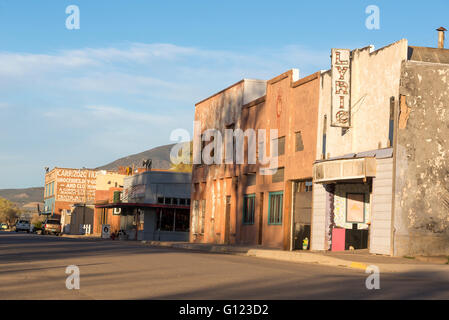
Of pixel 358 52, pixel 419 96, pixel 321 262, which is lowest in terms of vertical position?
pixel 321 262

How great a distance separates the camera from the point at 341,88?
3297 centimetres

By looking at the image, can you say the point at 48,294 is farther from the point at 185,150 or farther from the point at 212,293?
the point at 185,150

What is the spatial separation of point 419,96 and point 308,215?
1080 cm

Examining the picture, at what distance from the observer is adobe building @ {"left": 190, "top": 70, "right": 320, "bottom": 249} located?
39281 millimetres

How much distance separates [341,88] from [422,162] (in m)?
5.38

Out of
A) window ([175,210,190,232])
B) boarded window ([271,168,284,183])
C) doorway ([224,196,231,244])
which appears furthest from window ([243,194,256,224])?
window ([175,210,190,232])

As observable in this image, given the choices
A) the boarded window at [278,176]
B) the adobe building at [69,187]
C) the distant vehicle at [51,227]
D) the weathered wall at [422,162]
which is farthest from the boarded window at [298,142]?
the adobe building at [69,187]

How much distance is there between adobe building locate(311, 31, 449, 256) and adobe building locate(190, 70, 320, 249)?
4549mm

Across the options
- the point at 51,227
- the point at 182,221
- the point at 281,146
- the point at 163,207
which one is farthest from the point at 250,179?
the point at 51,227

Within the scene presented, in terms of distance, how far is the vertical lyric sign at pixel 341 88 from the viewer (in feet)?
107

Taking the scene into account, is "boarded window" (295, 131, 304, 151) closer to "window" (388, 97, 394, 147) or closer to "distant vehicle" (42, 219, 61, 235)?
"window" (388, 97, 394, 147)

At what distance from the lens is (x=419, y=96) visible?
30.0m

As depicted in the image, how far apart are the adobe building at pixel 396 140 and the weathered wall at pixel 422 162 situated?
40mm
